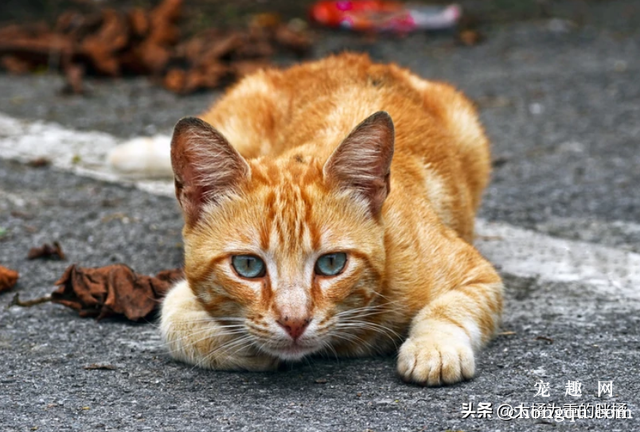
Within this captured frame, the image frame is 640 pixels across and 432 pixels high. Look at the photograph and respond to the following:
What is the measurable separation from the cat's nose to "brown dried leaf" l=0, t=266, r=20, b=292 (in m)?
1.81

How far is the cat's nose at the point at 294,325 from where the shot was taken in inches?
124

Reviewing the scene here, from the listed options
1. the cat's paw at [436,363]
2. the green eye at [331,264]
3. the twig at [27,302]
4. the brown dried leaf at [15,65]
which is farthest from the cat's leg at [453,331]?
the brown dried leaf at [15,65]

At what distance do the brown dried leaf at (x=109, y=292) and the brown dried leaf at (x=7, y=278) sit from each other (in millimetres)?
322

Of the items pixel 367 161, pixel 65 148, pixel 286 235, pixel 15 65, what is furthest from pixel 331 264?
pixel 15 65

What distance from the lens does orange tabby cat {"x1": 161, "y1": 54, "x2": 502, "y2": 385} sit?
3279mm

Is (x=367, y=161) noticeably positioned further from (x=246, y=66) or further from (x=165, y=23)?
(x=165, y=23)

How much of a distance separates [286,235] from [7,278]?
5.84 ft

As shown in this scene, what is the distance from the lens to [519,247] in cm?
510

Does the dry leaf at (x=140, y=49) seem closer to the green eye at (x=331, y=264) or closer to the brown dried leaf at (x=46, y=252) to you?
the brown dried leaf at (x=46, y=252)

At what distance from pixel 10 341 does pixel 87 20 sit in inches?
234

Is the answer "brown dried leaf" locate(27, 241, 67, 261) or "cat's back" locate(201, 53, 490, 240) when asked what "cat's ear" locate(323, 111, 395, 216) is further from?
"brown dried leaf" locate(27, 241, 67, 261)

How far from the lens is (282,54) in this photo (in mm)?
9352

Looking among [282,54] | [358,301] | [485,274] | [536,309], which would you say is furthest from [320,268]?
[282,54]

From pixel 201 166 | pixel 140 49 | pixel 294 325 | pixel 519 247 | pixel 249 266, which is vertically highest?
pixel 201 166
